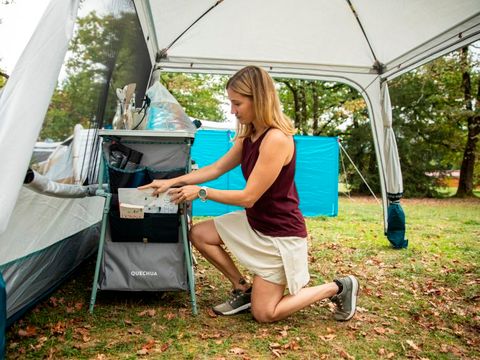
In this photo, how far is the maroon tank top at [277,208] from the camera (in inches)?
94.2

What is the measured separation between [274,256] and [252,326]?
404 millimetres

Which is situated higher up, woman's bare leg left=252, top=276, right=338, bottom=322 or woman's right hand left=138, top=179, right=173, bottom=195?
woman's right hand left=138, top=179, right=173, bottom=195

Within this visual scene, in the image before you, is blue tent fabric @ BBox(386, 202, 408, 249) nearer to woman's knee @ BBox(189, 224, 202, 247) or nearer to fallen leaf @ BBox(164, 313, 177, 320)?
woman's knee @ BBox(189, 224, 202, 247)

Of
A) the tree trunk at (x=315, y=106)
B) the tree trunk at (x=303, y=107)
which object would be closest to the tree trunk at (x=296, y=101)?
the tree trunk at (x=303, y=107)

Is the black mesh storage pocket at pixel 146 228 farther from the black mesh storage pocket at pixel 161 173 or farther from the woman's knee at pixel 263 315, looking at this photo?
the woman's knee at pixel 263 315

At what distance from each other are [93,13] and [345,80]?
10.2 ft

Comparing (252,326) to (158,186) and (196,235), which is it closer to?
(196,235)

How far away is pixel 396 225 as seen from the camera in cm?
476

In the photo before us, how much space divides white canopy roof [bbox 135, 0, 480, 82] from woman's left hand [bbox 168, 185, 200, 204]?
222 cm

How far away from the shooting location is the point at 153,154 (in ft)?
8.08

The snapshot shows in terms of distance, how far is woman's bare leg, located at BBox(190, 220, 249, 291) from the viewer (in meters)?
2.59

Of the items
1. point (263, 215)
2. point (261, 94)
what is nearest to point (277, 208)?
point (263, 215)

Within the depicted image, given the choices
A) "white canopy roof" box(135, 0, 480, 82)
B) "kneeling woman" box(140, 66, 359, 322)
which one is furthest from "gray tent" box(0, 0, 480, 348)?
"kneeling woman" box(140, 66, 359, 322)

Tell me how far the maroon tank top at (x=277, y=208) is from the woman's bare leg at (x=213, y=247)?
0.29 meters
